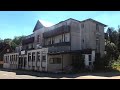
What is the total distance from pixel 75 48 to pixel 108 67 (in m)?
6.10

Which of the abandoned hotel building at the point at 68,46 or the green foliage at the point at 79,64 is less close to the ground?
the abandoned hotel building at the point at 68,46

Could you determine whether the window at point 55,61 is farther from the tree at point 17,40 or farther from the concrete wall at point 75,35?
the tree at point 17,40

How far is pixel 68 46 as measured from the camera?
32.3m

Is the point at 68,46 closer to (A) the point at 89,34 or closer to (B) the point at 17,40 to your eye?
(A) the point at 89,34

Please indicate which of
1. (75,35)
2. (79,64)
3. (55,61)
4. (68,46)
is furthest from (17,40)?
(79,64)

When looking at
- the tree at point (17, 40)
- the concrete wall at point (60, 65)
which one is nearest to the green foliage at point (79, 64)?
the concrete wall at point (60, 65)

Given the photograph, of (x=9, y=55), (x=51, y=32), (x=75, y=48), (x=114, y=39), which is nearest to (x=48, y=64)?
(x=75, y=48)

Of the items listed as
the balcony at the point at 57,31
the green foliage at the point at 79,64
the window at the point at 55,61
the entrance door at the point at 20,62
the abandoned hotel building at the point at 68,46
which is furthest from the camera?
the entrance door at the point at 20,62

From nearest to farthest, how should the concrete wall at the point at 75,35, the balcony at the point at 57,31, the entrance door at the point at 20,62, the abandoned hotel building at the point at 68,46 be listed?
1. the abandoned hotel building at the point at 68,46
2. the balcony at the point at 57,31
3. the concrete wall at the point at 75,35
4. the entrance door at the point at 20,62

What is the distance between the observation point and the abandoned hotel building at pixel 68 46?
2998 cm

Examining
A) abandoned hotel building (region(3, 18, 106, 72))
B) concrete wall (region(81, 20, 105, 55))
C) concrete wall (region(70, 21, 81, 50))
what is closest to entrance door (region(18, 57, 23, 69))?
abandoned hotel building (region(3, 18, 106, 72))

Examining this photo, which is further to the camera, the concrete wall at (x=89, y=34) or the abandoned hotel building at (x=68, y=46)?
the concrete wall at (x=89, y=34)
